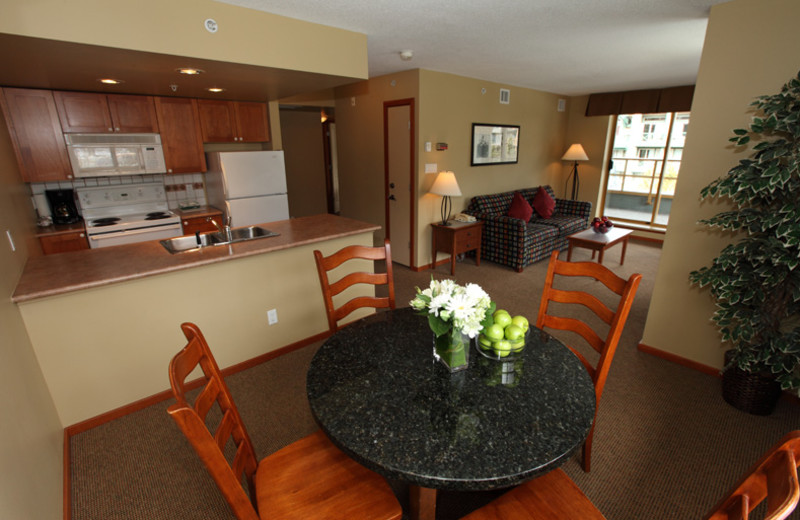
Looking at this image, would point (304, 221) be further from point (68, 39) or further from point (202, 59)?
point (68, 39)

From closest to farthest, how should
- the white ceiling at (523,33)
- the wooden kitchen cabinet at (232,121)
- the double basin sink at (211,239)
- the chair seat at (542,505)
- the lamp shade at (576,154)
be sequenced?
the chair seat at (542,505), the white ceiling at (523,33), the double basin sink at (211,239), the wooden kitchen cabinet at (232,121), the lamp shade at (576,154)

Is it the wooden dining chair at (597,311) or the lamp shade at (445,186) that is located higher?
the lamp shade at (445,186)

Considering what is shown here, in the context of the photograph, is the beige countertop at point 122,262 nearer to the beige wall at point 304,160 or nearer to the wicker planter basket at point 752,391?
the wicker planter basket at point 752,391

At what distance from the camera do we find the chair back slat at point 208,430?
0.89m

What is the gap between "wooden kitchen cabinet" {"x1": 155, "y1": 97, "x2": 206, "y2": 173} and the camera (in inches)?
156

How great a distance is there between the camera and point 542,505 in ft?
3.82

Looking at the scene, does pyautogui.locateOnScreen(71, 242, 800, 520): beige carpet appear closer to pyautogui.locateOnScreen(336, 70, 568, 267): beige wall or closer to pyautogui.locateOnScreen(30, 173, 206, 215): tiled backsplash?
pyautogui.locateOnScreen(30, 173, 206, 215): tiled backsplash

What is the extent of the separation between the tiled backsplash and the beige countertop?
1850 mm

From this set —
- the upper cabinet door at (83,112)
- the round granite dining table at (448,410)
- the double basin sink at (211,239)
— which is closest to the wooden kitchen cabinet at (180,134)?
the upper cabinet door at (83,112)

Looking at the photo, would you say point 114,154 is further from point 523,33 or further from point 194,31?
point 523,33

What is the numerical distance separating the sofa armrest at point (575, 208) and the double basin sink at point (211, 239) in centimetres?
487

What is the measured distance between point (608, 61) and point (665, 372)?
125 inches

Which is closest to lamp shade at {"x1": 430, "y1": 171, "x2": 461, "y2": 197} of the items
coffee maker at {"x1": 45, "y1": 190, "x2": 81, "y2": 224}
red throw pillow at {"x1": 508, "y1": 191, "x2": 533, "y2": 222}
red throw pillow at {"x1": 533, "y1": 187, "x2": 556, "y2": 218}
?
red throw pillow at {"x1": 508, "y1": 191, "x2": 533, "y2": 222}

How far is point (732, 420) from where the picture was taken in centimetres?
221
